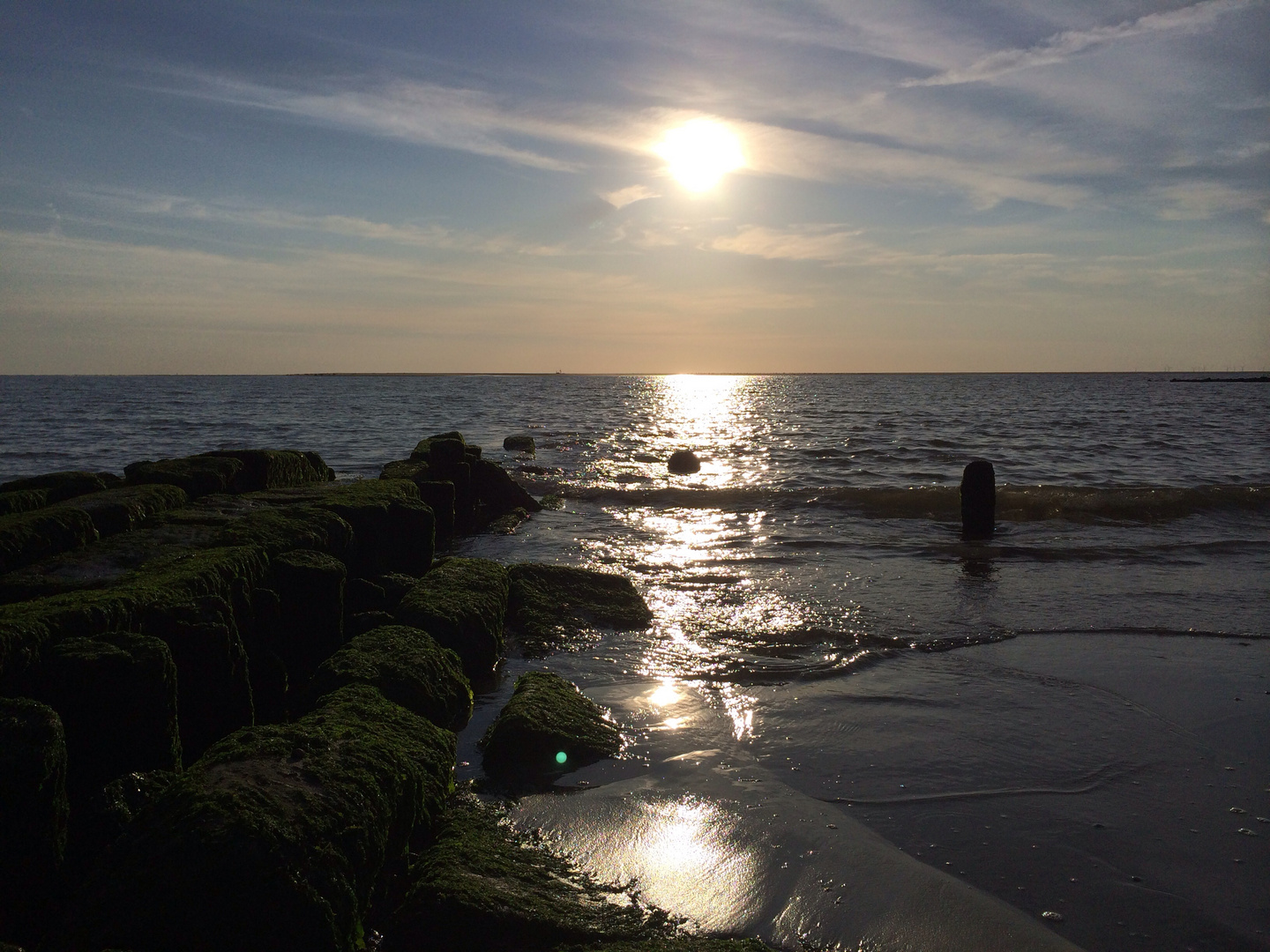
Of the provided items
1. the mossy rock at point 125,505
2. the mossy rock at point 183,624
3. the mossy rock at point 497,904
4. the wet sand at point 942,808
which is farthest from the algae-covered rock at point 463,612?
the mossy rock at point 497,904

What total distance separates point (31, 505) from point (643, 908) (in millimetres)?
4985

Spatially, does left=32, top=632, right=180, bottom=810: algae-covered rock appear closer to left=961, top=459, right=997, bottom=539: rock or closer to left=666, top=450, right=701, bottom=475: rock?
left=961, top=459, right=997, bottom=539: rock

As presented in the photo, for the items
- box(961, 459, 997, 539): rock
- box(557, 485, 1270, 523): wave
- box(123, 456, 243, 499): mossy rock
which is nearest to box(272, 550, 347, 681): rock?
box(123, 456, 243, 499): mossy rock

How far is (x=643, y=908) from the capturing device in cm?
342

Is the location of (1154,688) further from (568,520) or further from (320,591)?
(568,520)

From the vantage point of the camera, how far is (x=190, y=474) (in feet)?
22.5

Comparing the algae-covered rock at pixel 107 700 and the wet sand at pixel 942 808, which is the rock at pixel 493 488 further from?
the algae-covered rock at pixel 107 700

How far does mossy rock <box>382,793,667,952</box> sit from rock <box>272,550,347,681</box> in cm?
209

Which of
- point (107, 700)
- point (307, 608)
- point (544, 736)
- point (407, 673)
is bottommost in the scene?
point (544, 736)

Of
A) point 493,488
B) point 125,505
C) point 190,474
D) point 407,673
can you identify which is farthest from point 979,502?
point 125,505

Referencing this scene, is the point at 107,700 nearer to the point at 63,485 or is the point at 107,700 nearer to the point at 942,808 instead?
the point at 63,485

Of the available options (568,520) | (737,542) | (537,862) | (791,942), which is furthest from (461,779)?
(568,520)

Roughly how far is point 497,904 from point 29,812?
5.22ft

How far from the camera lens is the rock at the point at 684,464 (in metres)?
21.5
